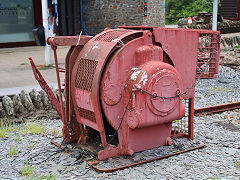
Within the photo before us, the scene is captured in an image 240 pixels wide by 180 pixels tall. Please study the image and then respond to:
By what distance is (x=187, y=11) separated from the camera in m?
43.2

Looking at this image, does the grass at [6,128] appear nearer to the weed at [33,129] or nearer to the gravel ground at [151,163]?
the gravel ground at [151,163]

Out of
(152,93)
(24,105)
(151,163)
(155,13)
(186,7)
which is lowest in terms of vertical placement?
(151,163)

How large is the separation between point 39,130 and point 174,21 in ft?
123

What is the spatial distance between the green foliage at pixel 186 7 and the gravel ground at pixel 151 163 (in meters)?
37.0

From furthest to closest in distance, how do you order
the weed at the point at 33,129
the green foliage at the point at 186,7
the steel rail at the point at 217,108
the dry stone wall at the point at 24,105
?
the green foliage at the point at 186,7, the steel rail at the point at 217,108, the dry stone wall at the point at 24,105, the weed at the point at 33,129

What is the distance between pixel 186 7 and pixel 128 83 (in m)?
41.6

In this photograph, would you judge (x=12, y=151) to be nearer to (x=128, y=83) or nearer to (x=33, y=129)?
(x=33, y=129)

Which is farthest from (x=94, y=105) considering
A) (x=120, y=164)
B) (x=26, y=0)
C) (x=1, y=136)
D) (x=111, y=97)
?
(x=26, y=0)

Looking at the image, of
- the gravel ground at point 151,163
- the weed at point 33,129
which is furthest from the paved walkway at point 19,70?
the gravel ground at point 151,163

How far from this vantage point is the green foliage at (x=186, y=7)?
138ft

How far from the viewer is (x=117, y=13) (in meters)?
18.1

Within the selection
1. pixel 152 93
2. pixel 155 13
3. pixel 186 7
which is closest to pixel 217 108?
pixel 152 93

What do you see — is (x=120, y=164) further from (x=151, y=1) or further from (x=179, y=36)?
(x=151, y=1)

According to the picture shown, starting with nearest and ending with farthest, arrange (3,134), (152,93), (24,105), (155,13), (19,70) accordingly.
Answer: (152,93) < (3,134) < (24,105) < (19,70) < (155,13)
